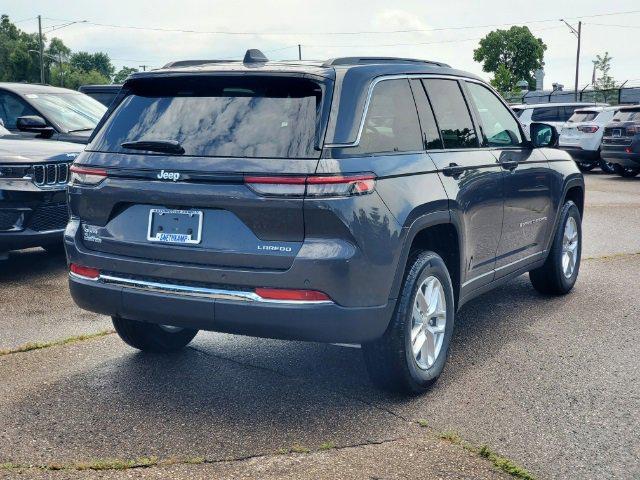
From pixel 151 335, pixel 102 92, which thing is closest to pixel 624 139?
pixel 102 92

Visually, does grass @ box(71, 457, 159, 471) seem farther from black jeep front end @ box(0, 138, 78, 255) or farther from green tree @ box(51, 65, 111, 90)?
green tree @ box(51, 65, 111, 90)

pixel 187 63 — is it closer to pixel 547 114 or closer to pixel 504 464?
pixel 504 464

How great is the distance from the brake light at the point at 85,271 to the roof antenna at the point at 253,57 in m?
1.36

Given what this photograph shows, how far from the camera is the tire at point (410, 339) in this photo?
454 cm

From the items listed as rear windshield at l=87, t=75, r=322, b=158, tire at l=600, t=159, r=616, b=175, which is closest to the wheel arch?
rear windshield at l=87, t=75, r=322, b=158

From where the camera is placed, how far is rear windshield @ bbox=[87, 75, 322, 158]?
4.27 m

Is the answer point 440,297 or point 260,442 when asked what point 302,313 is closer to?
point 260,442

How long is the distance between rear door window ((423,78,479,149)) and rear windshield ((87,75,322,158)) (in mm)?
1161

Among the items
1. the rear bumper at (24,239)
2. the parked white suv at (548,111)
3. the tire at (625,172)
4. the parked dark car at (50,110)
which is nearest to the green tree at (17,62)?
the parked white suv at (548,111)

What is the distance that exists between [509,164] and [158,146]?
2.56 m

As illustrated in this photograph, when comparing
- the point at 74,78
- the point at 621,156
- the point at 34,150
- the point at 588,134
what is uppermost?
the point at 34,150

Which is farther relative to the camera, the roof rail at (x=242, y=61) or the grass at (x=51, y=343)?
the grass at (x=51, y=343)

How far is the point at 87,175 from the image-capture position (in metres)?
4.71

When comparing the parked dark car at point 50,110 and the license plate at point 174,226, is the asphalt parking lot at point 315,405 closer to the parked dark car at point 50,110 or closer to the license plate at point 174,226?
the license plate at point 174,226
